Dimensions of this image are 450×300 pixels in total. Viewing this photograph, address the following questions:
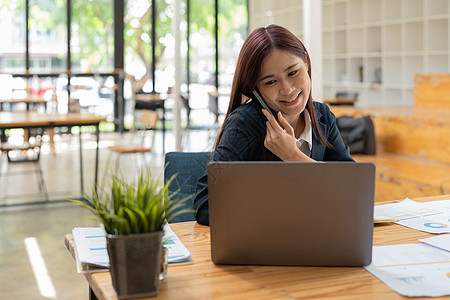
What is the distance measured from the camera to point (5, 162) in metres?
8.12

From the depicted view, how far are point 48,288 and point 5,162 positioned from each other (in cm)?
520

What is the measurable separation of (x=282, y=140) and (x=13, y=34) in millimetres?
10137

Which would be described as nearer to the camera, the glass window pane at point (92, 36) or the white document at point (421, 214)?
→ the white document at point (421, 214)

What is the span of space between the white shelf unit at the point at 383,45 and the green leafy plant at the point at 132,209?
265 inches

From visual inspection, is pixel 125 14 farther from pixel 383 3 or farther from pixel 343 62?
pixel 383 3

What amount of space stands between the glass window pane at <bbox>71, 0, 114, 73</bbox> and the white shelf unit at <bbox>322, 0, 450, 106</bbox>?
4.21 m

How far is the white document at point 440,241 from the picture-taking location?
144cm

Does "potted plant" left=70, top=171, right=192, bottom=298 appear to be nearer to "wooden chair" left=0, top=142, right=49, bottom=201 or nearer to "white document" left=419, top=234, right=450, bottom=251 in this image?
"white document" left=419, top=234, right=450, bottom=251

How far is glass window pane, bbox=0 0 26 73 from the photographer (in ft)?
35.2

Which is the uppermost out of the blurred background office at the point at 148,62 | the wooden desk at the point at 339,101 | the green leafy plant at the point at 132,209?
the blurred background office at the point at 148,62

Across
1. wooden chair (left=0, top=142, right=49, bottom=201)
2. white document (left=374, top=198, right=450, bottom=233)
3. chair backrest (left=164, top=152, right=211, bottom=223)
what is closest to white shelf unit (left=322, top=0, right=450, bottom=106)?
wooden chair (left=0, top=142, right=49, bottom=201)

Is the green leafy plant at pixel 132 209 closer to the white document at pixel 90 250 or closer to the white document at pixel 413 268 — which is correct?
the white document at pixel 90 250

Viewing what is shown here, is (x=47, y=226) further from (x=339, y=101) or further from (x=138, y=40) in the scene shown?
(x=138, y=40)

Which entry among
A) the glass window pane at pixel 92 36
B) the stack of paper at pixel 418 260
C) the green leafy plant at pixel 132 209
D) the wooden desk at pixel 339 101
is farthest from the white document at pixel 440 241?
the glass window pane at pixel 92 36
